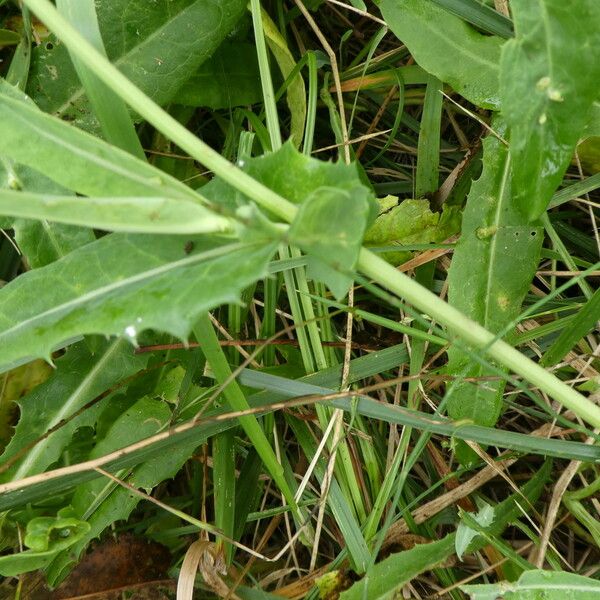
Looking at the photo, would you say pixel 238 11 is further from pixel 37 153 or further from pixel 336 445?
pixel 336 445

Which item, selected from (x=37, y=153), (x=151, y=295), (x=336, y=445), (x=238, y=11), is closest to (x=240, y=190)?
(x=151, y=295)

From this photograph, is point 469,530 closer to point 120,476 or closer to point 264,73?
point 120,476

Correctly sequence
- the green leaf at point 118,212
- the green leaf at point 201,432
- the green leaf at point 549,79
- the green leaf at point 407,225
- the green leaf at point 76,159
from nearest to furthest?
1. the green leaf at point 118,212
2. the green leaf at point 76,159
3. the green leaf at point 549,79
4. the green leaf at point 201,432
5. the green leaf at point 407,225

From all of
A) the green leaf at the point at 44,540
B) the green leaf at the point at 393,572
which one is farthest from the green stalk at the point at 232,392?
the green leaf at the point at 44,540

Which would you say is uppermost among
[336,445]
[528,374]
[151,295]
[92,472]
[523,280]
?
[151,295]

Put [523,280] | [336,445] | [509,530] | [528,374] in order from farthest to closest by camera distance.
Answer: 1. [509,530]
2. [336,445]
3. [523,280]
4. [528,374]

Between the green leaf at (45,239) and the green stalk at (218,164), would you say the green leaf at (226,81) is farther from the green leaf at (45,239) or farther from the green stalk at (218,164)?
the green stalk at (218,164)
